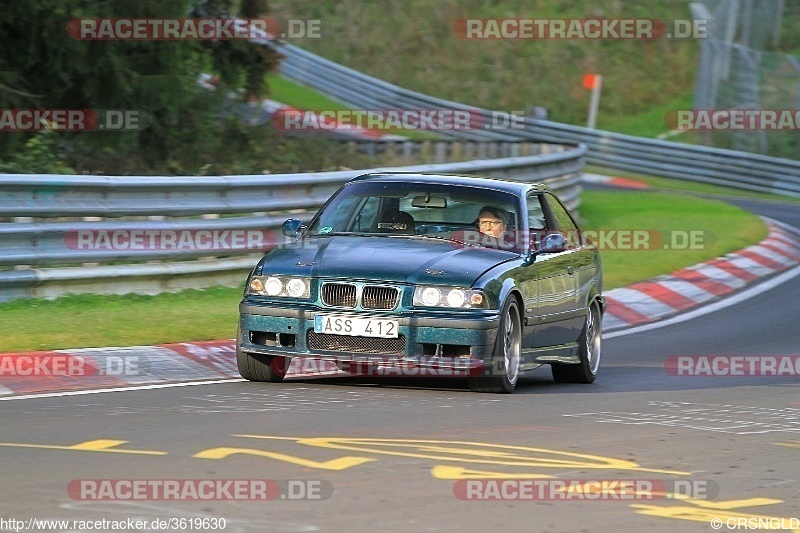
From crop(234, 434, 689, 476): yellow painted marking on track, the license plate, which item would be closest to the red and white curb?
the license plate

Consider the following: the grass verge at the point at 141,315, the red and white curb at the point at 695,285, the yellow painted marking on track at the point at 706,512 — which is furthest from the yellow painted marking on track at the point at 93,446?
the red and white curb at the point at 695,285

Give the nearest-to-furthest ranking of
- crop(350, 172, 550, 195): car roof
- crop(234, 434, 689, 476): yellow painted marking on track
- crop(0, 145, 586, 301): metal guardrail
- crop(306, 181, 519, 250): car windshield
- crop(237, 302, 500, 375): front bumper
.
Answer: crop(234, 434, 689, 476): yellow painted marking on track → crop(237, 302, 500, 375): front bumper → crop(306, 181, 519, 250): car windshield → crop(350, 172, 550, 195): car roof → crop(0, 145, 586, 301): metal guardrail

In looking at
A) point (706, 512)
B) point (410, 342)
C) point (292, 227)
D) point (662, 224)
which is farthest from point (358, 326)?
point (662, 224)

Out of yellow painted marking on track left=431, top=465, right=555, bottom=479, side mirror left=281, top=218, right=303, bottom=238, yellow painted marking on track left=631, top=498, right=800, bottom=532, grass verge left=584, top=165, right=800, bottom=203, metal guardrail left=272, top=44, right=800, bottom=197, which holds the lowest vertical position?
yellow painted marking on track left=631, top=498, right=800, bottom=532

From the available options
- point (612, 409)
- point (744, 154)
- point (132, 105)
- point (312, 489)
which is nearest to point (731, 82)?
point (744, 154)

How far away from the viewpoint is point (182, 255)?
13812 millimetres

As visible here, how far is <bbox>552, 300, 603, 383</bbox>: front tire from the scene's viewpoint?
452 inches

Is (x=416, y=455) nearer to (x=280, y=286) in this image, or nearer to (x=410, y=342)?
(x=410, y=342)

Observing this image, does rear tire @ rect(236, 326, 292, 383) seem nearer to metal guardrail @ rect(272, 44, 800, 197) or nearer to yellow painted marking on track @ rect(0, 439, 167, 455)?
yellow painted marking on track @ rect(0, 439, 167, 455)

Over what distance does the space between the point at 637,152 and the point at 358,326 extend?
27718 mm

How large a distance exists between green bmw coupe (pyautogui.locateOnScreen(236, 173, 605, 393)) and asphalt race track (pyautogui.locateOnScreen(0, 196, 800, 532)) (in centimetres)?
26

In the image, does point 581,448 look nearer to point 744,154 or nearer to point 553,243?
point 553,243

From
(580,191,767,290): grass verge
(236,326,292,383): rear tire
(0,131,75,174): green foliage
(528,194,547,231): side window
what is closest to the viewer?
(236,326,292,383): rear tire

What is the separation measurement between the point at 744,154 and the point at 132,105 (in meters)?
19.6
